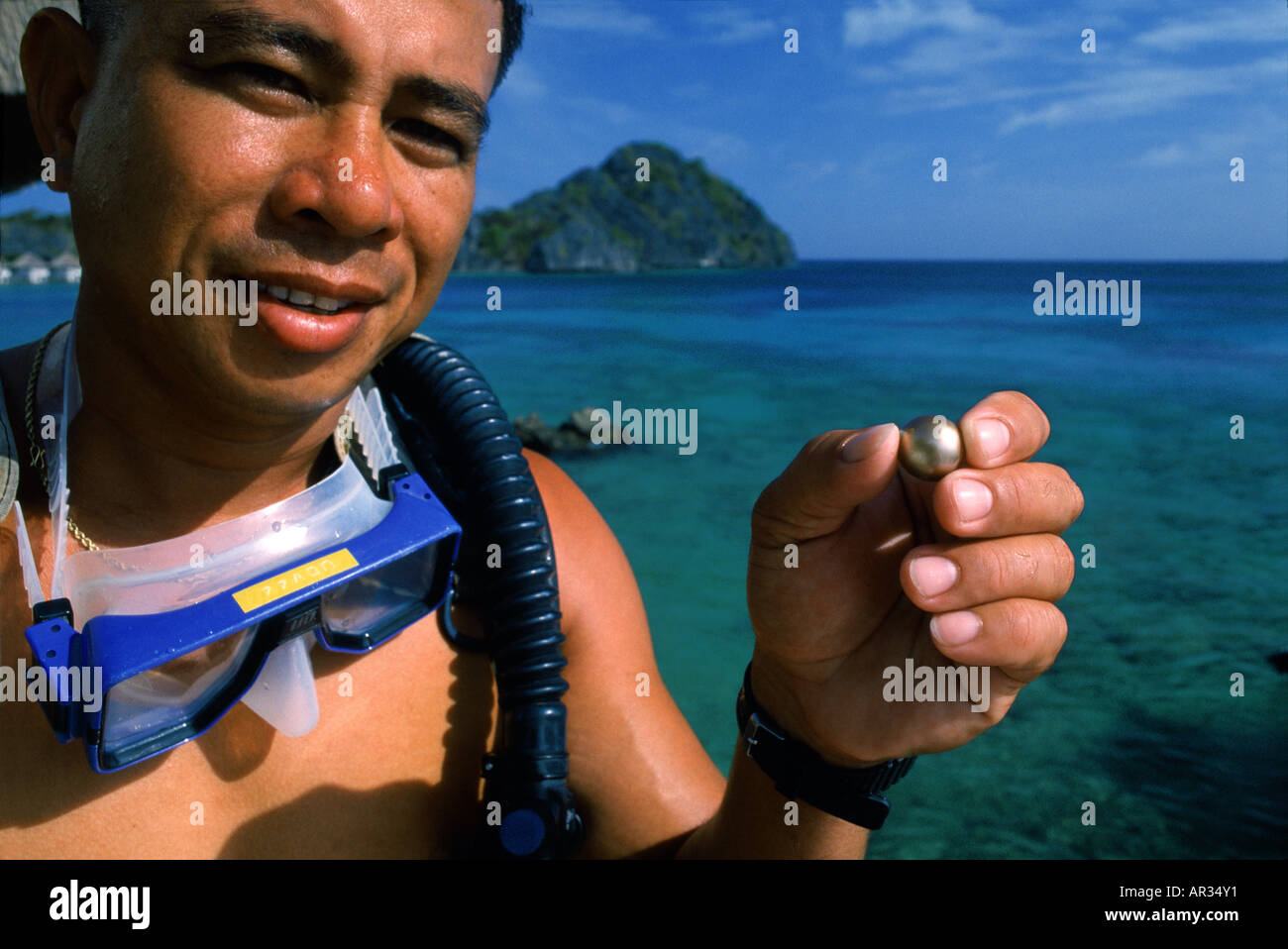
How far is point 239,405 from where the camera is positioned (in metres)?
1.64

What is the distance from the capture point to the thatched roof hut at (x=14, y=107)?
285 centimetres

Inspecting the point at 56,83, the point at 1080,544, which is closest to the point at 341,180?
the point at 56,83

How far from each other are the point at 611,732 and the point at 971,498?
1.26 metres

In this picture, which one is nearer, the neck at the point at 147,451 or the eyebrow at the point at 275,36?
the eyebrow at the point at 275,36

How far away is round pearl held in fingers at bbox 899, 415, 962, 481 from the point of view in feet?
4.01

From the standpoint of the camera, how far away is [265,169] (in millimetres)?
1515

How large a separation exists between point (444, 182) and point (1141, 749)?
20.6ft

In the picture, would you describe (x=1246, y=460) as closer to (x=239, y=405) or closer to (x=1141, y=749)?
→ (x=1141, y=749)

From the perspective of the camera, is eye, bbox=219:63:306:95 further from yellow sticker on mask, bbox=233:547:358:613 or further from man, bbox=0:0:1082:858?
yellow sticker on mask, bbox=233:547:358:613

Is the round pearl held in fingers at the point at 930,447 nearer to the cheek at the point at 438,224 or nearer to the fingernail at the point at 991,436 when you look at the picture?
the fingernail at the point at 991,436

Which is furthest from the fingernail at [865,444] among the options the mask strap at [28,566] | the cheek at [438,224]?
the mask strap at [28,566]

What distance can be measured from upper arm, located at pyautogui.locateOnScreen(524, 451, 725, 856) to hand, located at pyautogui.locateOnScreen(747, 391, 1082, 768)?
0.69m

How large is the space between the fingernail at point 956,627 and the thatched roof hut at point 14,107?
3.01 m

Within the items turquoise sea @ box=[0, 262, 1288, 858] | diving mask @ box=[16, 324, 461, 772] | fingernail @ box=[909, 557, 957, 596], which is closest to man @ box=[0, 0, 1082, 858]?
fingernail @ box=[909, 557, 957, 596]
